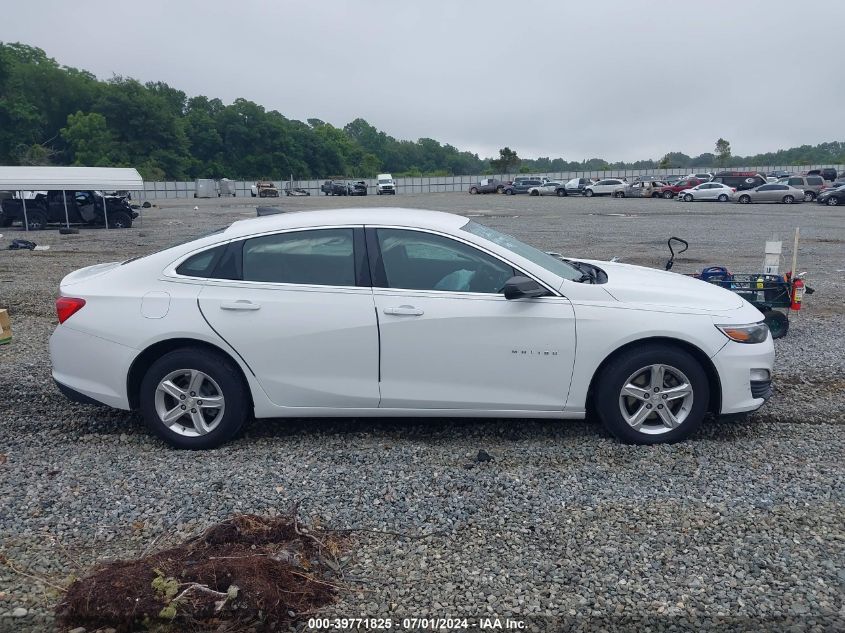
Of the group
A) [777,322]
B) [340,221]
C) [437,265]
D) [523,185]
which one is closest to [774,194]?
[523,185]

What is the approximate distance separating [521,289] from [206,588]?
2591 millimetres

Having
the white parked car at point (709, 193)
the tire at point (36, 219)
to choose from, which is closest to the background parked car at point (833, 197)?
the white parked car at point (709, 193)

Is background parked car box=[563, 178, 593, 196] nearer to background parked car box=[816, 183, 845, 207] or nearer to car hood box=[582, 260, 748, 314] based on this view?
background parked car box=[816, 183, 845, 207]

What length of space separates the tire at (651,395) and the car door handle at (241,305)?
2.30 metres

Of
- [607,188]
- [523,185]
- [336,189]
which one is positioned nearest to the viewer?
[607,188]

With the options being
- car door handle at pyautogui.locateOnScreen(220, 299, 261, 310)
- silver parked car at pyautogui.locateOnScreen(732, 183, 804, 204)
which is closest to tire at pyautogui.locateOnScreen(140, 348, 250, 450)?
car door handle at pyautogui.locateOnScreen(220, 299, 261, 310)

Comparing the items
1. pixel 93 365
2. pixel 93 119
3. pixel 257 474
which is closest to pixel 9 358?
pixel 93 365

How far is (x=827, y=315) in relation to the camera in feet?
32.1

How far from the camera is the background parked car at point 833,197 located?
3994 cm

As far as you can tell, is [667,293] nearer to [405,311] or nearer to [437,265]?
[437,265]

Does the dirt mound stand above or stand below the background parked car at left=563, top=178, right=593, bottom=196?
below

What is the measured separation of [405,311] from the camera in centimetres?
491

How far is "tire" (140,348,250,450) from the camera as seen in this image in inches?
195

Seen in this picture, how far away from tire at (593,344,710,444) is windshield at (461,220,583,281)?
72 cm
